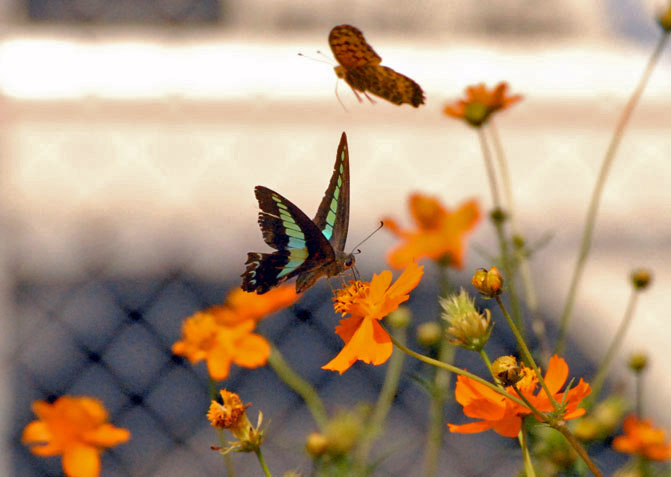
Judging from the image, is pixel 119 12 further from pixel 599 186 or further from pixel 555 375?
pixel 555 375

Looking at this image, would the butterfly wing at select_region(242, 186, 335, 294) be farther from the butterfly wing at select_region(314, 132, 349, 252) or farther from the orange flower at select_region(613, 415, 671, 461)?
the orange flower at select_region(613, 415, 671, 461)

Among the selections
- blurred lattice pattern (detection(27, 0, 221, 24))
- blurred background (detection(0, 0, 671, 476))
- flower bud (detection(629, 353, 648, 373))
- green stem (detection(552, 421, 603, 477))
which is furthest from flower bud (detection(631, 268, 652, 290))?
blurred lattice pattern (detection(27, 0, 221, 24))

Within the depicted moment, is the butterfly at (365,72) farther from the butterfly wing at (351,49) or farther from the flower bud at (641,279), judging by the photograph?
the flower bud at (641,279)

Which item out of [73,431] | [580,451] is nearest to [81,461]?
[73,431]

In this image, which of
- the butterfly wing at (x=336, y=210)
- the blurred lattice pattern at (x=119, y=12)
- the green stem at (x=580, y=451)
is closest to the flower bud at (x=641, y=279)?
the butterfly wing at (x=336, y=210)

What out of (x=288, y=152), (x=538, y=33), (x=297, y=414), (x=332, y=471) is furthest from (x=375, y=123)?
(x=332, y=471)

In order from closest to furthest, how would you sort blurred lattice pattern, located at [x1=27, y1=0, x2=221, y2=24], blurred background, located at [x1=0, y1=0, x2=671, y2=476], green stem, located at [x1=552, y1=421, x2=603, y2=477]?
green stem, located at [x1=552, y1=421, x2=603, y2=477]
blurred background, located at [x1=0, y1=0, x2=671, y2=476]
blurred lattice pattern, located at [x1=27, y1=0, x2=221, y2=24]
